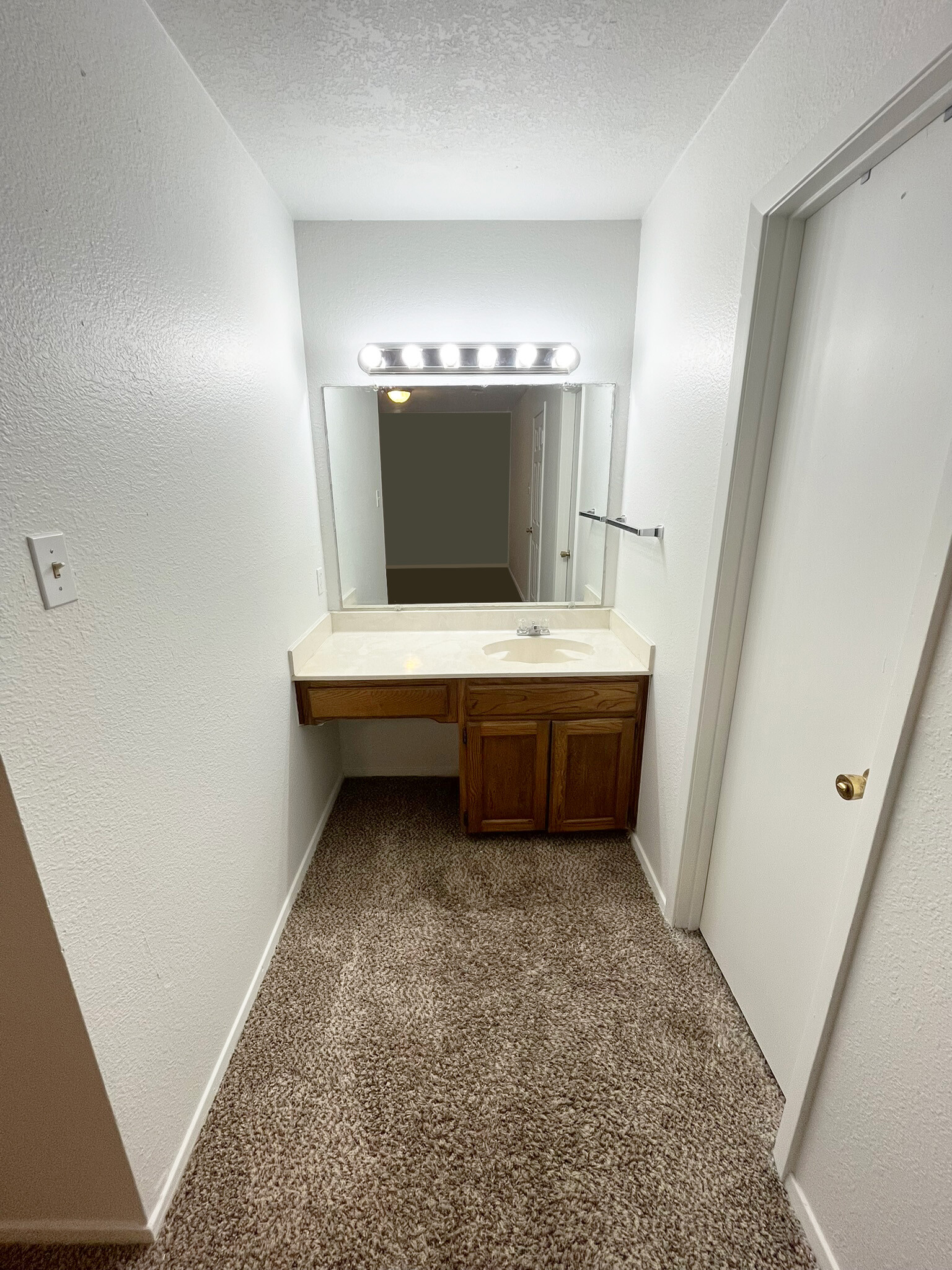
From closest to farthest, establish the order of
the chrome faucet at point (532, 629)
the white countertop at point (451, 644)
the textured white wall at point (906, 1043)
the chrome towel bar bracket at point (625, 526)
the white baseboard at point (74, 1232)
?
the textured white wall at point (906, 1043) → the white baseboard at point (74, 1232) → the chrome towel bar bracket at point (625, 526) → the white countertop at point (451, 644) → the chrome faucet at point (532, 629)

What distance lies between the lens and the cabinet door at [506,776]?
184 cm

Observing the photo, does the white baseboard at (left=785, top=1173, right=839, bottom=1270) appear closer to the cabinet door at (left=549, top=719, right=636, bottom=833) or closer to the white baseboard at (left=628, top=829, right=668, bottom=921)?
the white baseboard at (left=628, top=829, right=668, bottom=921)

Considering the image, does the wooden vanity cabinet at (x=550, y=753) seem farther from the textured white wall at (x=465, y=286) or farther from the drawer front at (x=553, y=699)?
the textured white wall at (x=465, y=286)

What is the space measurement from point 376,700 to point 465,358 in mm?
1355

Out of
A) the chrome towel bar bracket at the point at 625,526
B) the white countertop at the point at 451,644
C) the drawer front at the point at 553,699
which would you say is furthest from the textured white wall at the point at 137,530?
the chrome towel bar bracket at the point at 625,526

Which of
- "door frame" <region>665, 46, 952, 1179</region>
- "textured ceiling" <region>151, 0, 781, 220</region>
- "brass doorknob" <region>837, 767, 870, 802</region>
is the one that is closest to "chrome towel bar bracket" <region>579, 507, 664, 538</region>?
"door frame" <region>665, 46, 952, 1179</region>

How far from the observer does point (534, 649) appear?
212 cm

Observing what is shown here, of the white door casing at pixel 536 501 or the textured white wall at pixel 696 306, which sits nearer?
the textured white wall at pixel 696 306

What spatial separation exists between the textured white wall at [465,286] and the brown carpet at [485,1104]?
6.50ft

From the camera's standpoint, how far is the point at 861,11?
0.79 meters

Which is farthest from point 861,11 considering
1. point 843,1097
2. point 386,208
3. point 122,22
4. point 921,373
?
point 843,1097

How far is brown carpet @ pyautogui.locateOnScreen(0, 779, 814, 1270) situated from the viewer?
3.12 ft

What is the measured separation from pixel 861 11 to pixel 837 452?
67 centimetres

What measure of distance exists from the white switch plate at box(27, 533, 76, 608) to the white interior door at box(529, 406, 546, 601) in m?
1.70
